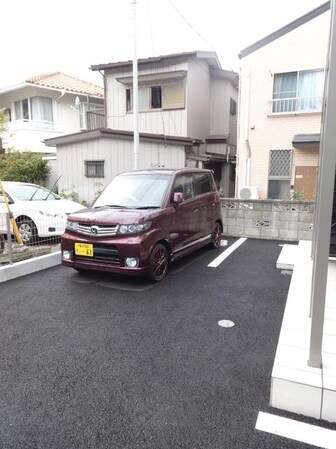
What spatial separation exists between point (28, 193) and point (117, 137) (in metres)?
4.33

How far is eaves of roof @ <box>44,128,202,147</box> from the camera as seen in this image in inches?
400

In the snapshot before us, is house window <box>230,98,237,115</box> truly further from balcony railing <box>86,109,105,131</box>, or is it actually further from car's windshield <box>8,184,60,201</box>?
car's windshield <box>8,184,60,201</box>

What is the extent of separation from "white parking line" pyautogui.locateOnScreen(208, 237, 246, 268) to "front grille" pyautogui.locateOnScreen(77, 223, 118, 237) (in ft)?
6.48

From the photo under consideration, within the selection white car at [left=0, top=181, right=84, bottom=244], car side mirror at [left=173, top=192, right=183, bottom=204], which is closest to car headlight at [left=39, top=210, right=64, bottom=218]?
white car at [left=0, top=181, right=84, bottom=244]

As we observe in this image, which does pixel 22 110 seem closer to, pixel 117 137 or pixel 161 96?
pixel 161 96

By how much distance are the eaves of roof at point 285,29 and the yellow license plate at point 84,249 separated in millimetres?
9829

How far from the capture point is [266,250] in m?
6.70

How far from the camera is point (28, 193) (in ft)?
24.3

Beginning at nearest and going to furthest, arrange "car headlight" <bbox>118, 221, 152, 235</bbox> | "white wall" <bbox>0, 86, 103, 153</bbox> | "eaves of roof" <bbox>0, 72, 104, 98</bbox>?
"car headlight" <bbox>118, 221, 152, 235</bbox>
"eaves of roof" <bbox>0, 72, 104, 98</bbox>
"white wall" <bbox>0, 86, 103, 153</bbox>

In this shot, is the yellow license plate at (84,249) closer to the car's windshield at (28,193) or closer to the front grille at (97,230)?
the front grille at (97,230)

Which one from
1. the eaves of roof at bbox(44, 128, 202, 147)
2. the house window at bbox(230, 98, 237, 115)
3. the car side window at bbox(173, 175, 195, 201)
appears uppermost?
the house window at bbox(230, 98, 237, 115)

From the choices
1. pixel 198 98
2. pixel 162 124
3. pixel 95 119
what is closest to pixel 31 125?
pixel 95 119

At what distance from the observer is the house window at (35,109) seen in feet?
57.6

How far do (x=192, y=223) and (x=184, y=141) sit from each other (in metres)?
5.11
